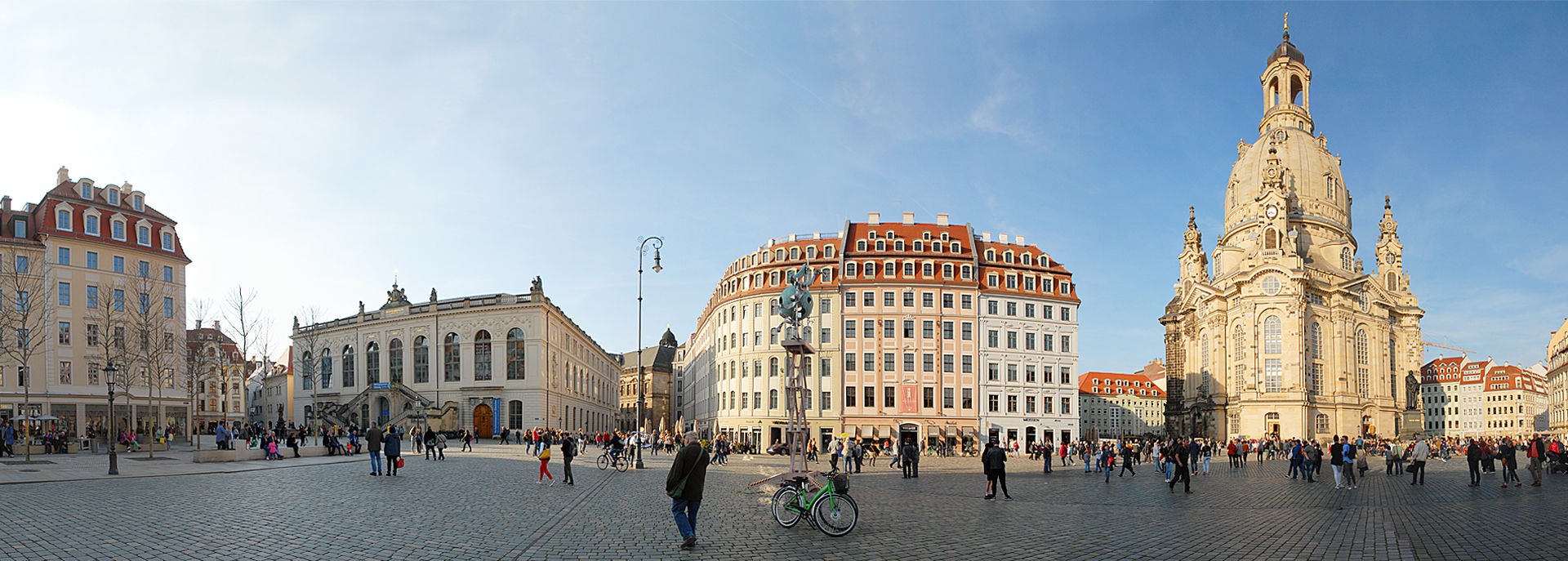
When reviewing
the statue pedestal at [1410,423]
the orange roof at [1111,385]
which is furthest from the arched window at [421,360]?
the orange roof at [1111,385]

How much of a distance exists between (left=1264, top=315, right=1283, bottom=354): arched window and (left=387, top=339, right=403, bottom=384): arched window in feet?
297

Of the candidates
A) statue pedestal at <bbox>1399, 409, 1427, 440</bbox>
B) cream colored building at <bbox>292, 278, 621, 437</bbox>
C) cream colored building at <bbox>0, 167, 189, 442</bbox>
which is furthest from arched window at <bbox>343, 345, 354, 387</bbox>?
statue pedestal at <bbox>1399, 409, 1427, 440</bbox>

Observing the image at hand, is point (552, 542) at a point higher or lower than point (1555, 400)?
higher

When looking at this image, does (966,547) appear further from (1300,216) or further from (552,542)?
(1300,216)

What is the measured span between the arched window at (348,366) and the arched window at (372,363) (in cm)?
216

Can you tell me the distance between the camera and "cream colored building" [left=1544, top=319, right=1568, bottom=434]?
135250 mm

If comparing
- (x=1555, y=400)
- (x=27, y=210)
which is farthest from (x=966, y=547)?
(x=1555, y=400)

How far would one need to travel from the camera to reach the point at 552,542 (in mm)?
14414

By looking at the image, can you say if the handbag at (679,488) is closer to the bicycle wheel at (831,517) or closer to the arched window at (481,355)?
the bicycle wheel at (831,517)

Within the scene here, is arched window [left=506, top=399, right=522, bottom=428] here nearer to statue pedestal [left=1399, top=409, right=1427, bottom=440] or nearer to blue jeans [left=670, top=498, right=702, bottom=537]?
blue jeans [left=670, top=498, right=702, bottom=537]

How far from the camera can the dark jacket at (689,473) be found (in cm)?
1370

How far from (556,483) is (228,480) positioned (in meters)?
8.78

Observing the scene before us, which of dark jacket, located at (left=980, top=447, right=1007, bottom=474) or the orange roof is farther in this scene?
the orange roof

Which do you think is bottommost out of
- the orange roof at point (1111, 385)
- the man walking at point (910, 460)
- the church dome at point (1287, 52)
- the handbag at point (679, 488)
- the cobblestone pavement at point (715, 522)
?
the orange roof at point (1111, 385)
